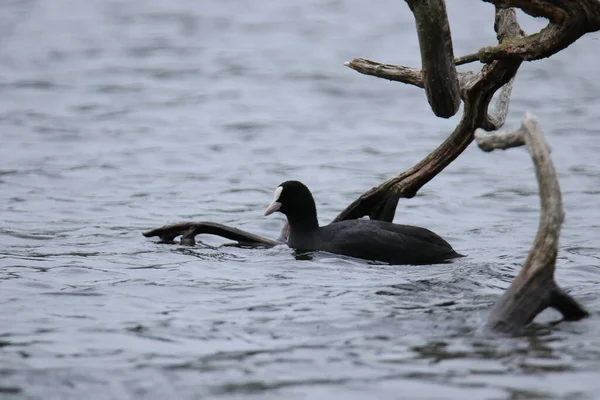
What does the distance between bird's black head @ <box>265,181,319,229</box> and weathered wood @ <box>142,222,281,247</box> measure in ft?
1.02

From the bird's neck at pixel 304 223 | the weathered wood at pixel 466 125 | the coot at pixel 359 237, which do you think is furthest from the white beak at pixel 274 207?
the weathered wood at pixel 466 125

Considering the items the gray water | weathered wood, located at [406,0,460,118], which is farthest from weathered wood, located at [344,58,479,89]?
the gray water

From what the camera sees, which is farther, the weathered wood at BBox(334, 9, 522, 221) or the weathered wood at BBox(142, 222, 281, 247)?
the weathered wood at BBox(142, 222, 281, 247)

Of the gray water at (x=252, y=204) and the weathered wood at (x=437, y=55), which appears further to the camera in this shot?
the weathered wood at (x=437, y=55)

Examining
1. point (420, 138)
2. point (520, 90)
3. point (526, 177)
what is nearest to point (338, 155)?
point (420, 138)

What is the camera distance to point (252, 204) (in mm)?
13297

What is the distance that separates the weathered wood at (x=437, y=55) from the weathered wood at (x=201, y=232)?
266 centimetres

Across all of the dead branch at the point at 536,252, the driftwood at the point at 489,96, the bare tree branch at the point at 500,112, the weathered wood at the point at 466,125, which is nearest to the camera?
the dead branch at the point at 536,252

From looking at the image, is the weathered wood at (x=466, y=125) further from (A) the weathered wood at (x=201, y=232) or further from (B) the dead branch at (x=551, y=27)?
(A) the weathered wood at (x=201, y=232)

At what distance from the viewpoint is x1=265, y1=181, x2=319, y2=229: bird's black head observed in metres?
10.6

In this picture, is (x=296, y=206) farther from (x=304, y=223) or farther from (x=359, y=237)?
(x=359, y=237)

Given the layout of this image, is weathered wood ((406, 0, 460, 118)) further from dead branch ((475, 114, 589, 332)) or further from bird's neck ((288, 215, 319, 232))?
bird's neck ((288, 215, 319, 232))

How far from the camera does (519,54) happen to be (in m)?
8.27

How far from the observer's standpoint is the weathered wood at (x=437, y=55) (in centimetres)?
795
